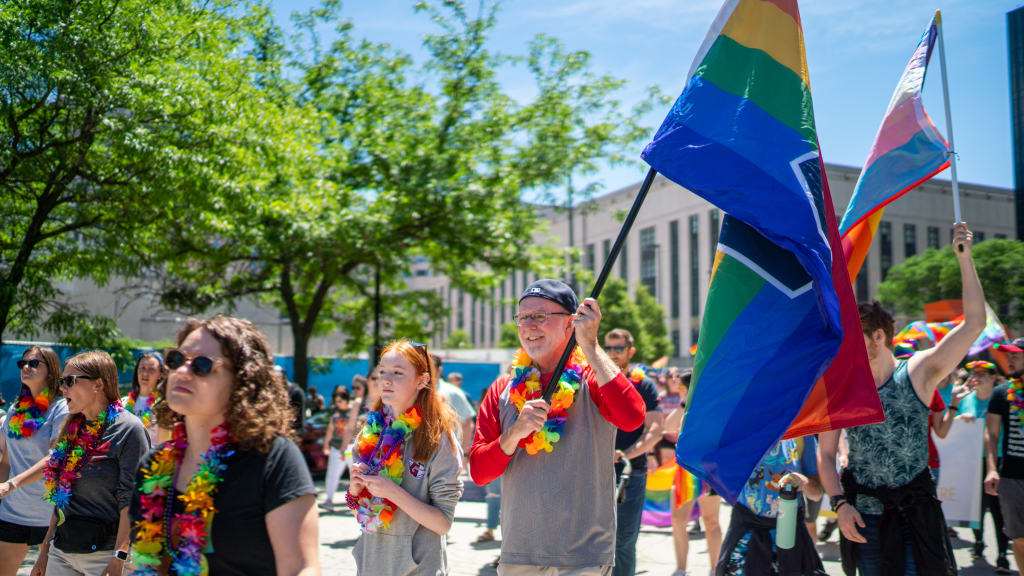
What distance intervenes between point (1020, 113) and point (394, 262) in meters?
26.0

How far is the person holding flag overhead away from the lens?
4395 mm

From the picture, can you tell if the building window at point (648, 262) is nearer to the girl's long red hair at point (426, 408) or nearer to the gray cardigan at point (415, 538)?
the girl's long red hair at point (426, 408)

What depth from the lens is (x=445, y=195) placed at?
631 inches

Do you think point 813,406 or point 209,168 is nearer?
point 813,406

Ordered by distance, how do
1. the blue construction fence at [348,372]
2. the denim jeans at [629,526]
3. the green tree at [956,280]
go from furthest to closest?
the green tree at [956,280], the blue construction fence at [348,372], the denim jeans at [629,526]

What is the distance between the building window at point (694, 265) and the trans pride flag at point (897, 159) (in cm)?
5566

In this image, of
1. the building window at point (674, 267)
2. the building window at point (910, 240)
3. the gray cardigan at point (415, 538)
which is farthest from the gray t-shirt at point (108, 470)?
the building window at point (674, 267)

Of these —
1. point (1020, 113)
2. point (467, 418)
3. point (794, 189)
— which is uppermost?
point (1020, 113)

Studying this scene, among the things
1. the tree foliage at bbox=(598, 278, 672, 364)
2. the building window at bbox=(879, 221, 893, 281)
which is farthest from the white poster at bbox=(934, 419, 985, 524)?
the building window at bbox=(879, 221, 893, 281)

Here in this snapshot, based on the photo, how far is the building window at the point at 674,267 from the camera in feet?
206

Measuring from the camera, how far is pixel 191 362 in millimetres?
2680

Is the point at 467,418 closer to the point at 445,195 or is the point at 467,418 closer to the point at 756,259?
the point at 756,259

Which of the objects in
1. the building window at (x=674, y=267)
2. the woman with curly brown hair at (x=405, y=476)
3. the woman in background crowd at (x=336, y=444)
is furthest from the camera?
the building window at (x=674, y=267)

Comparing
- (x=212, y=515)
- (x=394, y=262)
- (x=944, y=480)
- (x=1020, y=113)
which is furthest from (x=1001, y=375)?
(x=1020, y=113)
